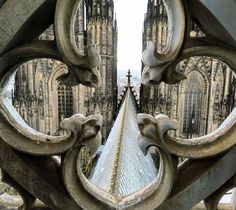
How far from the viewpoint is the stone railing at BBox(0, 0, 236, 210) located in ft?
3.65

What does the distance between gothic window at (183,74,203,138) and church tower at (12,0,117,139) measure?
3.71 metres

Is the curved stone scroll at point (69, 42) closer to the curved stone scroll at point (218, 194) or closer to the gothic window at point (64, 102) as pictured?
the curved stone scroll at point (218, 194)

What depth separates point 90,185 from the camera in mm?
1310

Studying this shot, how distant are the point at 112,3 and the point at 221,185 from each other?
15.8m

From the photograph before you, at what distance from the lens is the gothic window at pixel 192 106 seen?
51.6 ft

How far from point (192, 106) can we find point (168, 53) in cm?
1521

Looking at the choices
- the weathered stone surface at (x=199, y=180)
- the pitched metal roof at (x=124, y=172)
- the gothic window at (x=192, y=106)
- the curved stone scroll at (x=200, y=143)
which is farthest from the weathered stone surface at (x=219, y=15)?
the gothic window at (x=192, y=106)

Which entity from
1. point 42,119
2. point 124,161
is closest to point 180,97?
point 42,119

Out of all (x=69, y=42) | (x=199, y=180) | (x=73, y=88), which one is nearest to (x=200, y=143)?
(x=199, y=180)

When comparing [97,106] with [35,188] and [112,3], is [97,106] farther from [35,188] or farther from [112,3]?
[35,188]

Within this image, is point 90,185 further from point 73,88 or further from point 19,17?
Answer: point 73,88

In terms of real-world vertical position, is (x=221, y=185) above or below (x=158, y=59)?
below

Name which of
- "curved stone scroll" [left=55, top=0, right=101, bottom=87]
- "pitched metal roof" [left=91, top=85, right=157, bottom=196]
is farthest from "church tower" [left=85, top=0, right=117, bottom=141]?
"curved stone scroll" [left=55, top=0, right=101, bottom=87]

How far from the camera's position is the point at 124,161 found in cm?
425
